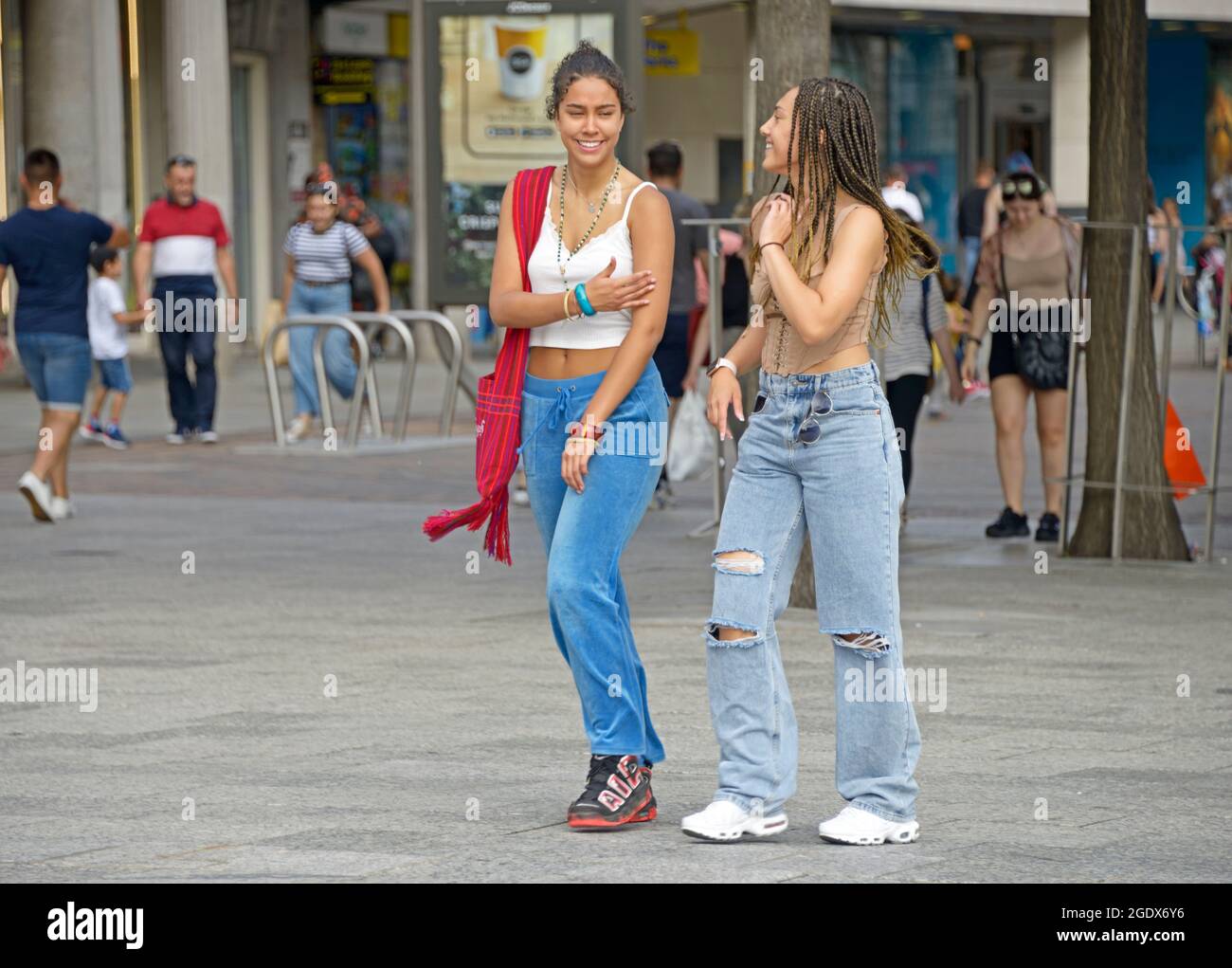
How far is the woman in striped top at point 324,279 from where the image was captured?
54.8 ft

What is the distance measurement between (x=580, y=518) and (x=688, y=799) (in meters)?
0.89

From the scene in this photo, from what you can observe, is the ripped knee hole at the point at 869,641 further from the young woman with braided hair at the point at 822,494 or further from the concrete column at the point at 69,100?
the concrete column at the point at 69,100

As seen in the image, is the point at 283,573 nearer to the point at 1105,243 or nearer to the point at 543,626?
the point at 543,626

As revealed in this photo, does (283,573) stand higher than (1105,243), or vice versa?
(1105,243)

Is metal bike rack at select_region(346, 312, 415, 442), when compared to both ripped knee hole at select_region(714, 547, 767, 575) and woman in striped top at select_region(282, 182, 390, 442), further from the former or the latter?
ripped knee hole at select_region(714, 547, 767, 575)

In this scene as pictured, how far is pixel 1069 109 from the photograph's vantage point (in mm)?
35500

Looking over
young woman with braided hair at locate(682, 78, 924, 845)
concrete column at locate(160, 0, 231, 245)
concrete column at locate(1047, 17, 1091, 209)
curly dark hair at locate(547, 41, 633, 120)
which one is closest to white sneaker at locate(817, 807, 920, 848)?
young woman with braided hair at locate(682, 78, 924, 845)

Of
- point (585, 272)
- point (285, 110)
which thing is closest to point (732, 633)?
point (585, 272)

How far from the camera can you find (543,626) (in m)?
9.00

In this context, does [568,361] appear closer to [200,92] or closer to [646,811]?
[646,811]

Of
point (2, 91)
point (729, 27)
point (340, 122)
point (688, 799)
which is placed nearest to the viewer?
point (688, 799)

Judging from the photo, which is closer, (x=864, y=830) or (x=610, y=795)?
(x=864, y=830)

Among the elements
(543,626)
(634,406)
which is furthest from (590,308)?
(543,626)

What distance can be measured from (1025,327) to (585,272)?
6482 millimetres
